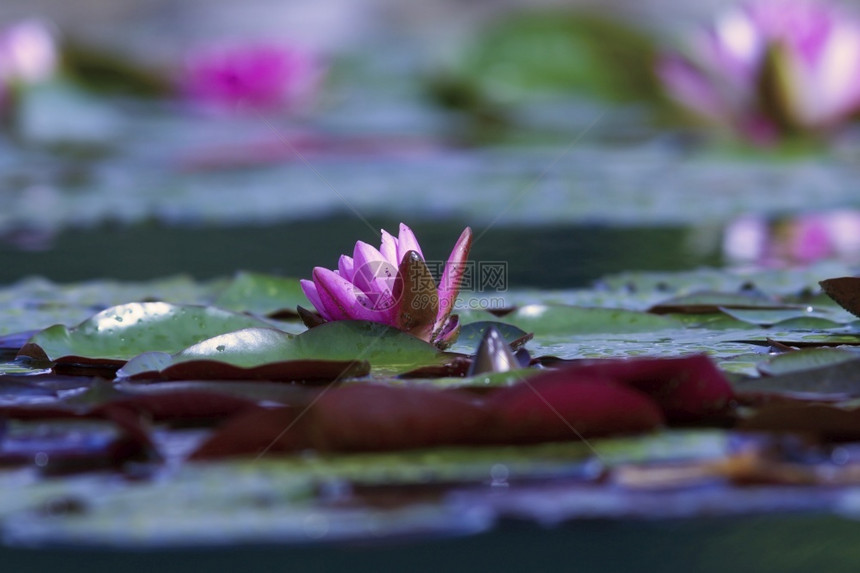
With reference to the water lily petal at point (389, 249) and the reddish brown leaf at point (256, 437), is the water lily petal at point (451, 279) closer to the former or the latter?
the water lily petal at point (389, 249)

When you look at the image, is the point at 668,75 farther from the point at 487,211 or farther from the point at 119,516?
the point at 119,516

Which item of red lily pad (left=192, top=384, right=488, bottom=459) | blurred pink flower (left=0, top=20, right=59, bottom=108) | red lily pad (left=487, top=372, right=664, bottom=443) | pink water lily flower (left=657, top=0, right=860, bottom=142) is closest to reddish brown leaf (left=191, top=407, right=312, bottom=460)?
red lily pad (left=192, top=384, right=488, bottom=459)

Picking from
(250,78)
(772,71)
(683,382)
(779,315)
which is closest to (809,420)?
(683,382)

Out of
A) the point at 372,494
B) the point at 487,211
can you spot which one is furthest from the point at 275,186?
the point at 372,494

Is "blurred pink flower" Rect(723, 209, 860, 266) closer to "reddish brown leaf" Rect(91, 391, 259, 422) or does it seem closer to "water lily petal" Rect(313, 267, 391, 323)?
"water lily petal" Rect(313, 267, 391, 323)

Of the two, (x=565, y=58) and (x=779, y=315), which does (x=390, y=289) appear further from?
(x=565, y=58)
